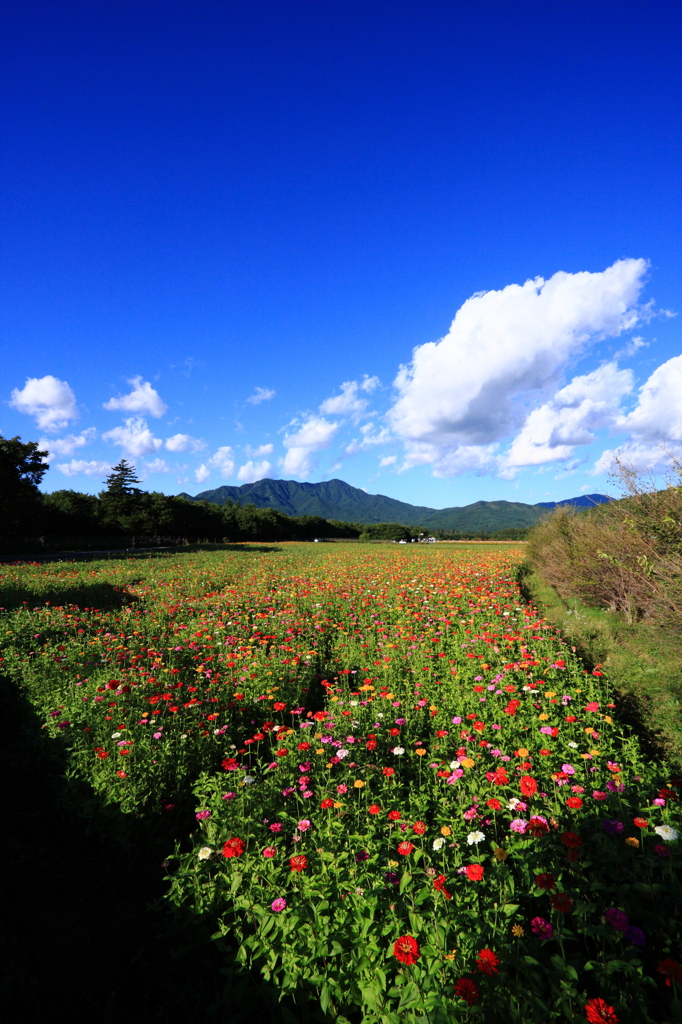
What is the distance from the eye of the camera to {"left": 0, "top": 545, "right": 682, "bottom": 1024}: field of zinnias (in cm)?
195

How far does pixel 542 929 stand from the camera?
193 cm

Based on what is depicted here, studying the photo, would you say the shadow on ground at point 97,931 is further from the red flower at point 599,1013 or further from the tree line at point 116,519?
the tree line at point 116,519

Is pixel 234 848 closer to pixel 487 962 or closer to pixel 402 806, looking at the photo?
pixel 402 806

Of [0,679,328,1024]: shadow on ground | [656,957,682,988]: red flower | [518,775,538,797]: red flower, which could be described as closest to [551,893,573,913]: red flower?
[656,957,682,988]: red flower

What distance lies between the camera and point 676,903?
7.15ft

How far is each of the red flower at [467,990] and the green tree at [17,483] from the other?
36579 mm

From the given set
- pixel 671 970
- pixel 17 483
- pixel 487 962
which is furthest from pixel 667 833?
pixel 17 483

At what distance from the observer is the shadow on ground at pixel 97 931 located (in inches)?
89.1

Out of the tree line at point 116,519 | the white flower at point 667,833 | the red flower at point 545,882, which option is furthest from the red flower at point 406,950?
the tree line at point 116,519

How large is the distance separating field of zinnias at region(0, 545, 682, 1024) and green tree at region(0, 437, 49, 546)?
28.7 meters

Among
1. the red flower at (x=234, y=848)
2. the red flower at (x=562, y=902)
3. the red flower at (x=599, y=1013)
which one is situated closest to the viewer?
the red flower at (x=599, y=1013)

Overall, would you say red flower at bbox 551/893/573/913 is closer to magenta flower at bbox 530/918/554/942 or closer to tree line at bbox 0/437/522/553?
magenta flower at bbox 530/918/554/942

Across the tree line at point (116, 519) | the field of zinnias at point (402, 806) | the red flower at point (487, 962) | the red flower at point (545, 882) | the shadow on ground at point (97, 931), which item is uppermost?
the tree line at point (116, 519)

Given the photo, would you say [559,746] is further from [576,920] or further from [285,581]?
[285,581]
